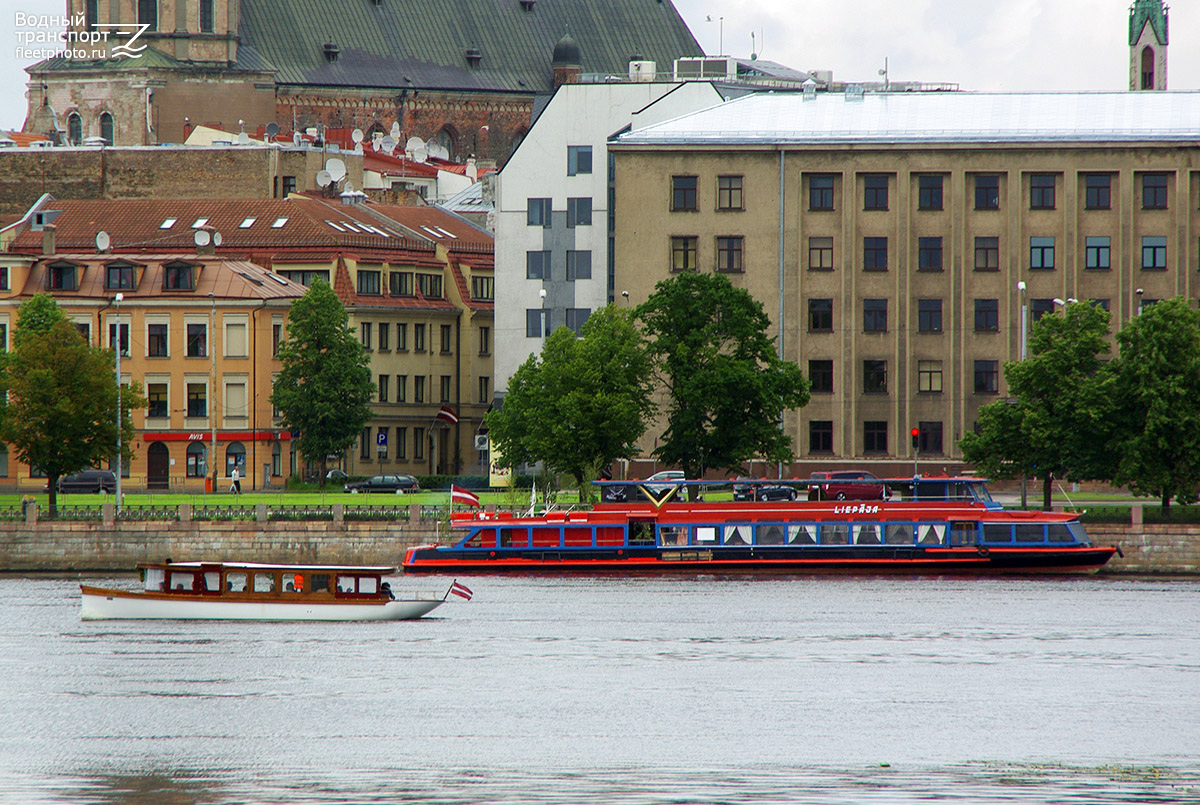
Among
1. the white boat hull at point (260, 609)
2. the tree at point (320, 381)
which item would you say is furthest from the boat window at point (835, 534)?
the tree at point (320, 381)

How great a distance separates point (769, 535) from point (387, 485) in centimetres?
2838

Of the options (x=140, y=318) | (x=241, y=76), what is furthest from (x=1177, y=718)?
(x=241, y=76)

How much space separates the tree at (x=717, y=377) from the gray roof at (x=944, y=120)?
46.0 ft

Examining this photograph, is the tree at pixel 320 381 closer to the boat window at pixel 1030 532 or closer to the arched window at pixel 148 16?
the boat window at pixel 1030 532

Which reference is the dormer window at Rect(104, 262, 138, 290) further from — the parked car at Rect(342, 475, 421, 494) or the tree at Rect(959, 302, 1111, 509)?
the tree at Rect(959, 302, 1111, 509)

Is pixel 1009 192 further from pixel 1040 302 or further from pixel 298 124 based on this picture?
pixel 298 124

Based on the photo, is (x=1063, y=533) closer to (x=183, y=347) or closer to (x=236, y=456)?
(x=236, y=456)

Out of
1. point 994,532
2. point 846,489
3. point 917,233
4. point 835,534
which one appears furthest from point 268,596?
point 917,233

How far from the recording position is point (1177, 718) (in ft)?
178

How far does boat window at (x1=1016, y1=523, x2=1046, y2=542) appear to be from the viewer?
270ft

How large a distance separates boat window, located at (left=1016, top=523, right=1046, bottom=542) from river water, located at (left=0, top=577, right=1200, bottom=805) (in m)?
3.35

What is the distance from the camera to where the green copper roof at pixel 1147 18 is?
6447 inches

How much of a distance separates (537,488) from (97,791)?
5534 centimetres

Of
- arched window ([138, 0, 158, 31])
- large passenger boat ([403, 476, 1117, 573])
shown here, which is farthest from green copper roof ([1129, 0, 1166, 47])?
large passenger boat ([403, 476, 1117, 573])
